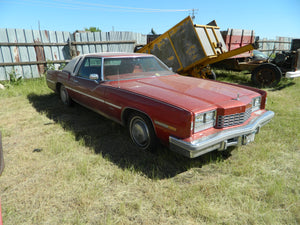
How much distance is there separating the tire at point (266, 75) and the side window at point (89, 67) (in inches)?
241

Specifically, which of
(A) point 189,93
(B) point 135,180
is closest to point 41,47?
(A) point 189,93

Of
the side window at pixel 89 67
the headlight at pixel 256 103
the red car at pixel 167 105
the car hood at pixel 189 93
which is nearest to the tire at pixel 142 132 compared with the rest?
the red car at pixel 167 105

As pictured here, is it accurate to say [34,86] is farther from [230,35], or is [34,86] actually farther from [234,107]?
[230,35]

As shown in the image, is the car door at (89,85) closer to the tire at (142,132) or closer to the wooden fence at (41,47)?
the tire at (142,132)

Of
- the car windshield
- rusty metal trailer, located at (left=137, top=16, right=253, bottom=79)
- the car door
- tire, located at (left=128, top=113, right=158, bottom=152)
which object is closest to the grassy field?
tire, located at (left=128, top=113, right=158, bottom=152)

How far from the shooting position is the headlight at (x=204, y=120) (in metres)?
2.62

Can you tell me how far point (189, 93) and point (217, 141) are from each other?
83cm

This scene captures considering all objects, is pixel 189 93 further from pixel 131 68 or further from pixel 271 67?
pixel 271 67

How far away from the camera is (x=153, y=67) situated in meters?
4.37

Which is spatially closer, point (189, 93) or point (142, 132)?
point (189, 93)

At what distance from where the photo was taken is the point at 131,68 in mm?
4105

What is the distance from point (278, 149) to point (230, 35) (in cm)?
814

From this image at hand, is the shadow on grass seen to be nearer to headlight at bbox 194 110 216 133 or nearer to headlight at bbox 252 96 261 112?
headlight at bbox 194 110 216 133

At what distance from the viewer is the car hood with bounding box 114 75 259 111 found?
109 inches
